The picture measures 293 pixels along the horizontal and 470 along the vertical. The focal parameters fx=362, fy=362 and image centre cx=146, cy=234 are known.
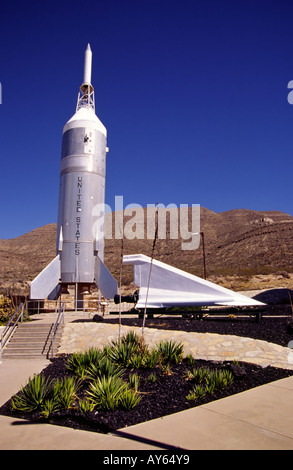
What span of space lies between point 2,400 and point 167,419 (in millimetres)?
3174

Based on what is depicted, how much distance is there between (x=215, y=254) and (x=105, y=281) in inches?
1875

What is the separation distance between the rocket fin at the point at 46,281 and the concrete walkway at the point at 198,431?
12.4m

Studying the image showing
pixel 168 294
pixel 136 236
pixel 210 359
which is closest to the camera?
pixel 210 359

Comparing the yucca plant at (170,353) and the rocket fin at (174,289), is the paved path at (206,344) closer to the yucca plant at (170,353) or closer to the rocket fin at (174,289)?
the yucca plant at (170,353)

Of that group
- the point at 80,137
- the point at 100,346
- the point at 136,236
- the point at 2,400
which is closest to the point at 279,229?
the point at 136,236

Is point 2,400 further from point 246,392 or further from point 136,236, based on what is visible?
point 136,236

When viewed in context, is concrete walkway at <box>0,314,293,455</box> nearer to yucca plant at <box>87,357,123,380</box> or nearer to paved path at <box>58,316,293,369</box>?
yucca plant at <box>87,357,123,380</box>

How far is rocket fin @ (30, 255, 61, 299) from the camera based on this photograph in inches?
683

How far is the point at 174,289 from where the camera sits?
13.2m

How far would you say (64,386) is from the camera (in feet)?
19.0

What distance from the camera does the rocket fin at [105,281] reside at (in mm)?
18342

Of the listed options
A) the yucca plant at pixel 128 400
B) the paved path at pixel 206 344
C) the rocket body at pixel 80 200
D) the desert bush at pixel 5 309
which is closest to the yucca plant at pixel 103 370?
the yucca plant at pixel 128 400

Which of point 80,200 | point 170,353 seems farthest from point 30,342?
point 80,200

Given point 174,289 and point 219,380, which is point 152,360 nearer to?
point 219,380
